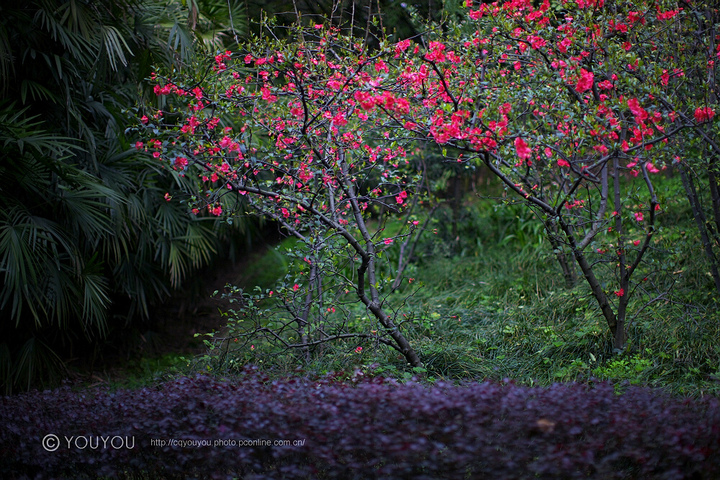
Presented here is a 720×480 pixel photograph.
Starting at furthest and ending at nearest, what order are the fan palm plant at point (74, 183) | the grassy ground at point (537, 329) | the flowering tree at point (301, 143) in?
the fan palm plant at point (74, 183) < the grassy ground at point (537, 329) < the flowering tree at point (301, 143)

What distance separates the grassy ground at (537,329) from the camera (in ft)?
10.2

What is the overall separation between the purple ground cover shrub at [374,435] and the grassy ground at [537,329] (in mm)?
530

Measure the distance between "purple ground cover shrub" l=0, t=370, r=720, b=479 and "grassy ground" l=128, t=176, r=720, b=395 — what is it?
0.53 m

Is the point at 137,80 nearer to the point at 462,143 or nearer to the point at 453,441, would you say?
the point at 462,143

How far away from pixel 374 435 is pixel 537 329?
7.58 feet

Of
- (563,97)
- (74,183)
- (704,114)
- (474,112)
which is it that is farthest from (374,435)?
(74,183)

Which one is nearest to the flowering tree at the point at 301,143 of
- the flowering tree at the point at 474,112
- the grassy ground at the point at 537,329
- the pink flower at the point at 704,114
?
the flowering tree at the point at 474,112

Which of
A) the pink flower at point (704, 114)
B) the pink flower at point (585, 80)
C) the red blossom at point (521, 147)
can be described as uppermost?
the pink flower at point (585, 80)

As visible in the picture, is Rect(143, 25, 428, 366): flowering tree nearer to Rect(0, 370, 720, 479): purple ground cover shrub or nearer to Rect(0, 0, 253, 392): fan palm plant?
Rect(0, 0, 253, 392): fan palm plant

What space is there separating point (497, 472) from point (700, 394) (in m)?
1.59

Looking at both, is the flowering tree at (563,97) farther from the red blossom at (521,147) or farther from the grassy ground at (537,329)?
the grassy ground at (537,329)

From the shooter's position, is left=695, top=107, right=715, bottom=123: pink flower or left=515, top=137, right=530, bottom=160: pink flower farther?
left=695, top=107, right=715, bottom=123: pink flower

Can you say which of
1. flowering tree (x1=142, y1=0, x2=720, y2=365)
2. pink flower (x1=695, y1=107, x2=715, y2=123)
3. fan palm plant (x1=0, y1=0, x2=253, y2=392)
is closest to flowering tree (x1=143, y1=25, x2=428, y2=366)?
flowering tree (x1=142, y1=0, x2=720, y2=365)

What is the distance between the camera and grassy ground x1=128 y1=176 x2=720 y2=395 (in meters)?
3.11
